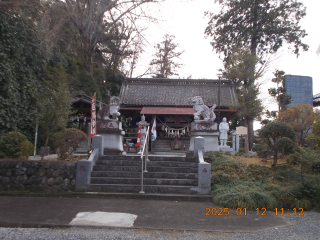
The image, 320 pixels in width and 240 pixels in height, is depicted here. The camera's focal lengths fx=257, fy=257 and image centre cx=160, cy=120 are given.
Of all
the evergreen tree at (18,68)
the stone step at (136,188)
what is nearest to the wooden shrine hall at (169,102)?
the evergreen tree at (18,68)

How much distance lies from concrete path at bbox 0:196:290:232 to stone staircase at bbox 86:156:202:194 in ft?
1.93

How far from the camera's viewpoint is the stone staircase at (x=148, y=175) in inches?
284

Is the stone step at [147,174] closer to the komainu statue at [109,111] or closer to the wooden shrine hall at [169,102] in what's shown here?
the komainu statue at [109,111]

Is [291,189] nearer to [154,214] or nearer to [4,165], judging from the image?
[154,214]

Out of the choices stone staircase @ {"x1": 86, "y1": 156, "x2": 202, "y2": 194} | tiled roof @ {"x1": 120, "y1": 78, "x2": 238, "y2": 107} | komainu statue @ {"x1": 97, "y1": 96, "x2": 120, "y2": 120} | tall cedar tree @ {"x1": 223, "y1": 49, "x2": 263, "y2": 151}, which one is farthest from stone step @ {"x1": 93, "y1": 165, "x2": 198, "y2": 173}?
tiled roof @ {"x1": 120, "y1": 78, "x2": 238, "y2": 107}

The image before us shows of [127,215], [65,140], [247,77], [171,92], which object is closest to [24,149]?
[65,140]

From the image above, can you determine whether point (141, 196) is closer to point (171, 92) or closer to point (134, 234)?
point (134, 234)

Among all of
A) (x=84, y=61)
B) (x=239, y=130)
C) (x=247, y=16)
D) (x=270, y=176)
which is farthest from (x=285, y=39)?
(x=270, y=176)

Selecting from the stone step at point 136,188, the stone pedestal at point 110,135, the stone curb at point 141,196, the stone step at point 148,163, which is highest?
the stone pedestal at point 110,135

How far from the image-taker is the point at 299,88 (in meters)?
18.3

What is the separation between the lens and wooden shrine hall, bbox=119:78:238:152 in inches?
728

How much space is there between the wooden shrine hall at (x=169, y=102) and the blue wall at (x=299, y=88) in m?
3.80

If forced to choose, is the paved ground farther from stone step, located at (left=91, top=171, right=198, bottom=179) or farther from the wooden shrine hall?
the wooden shrine hall

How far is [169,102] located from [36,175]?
14506 mm
